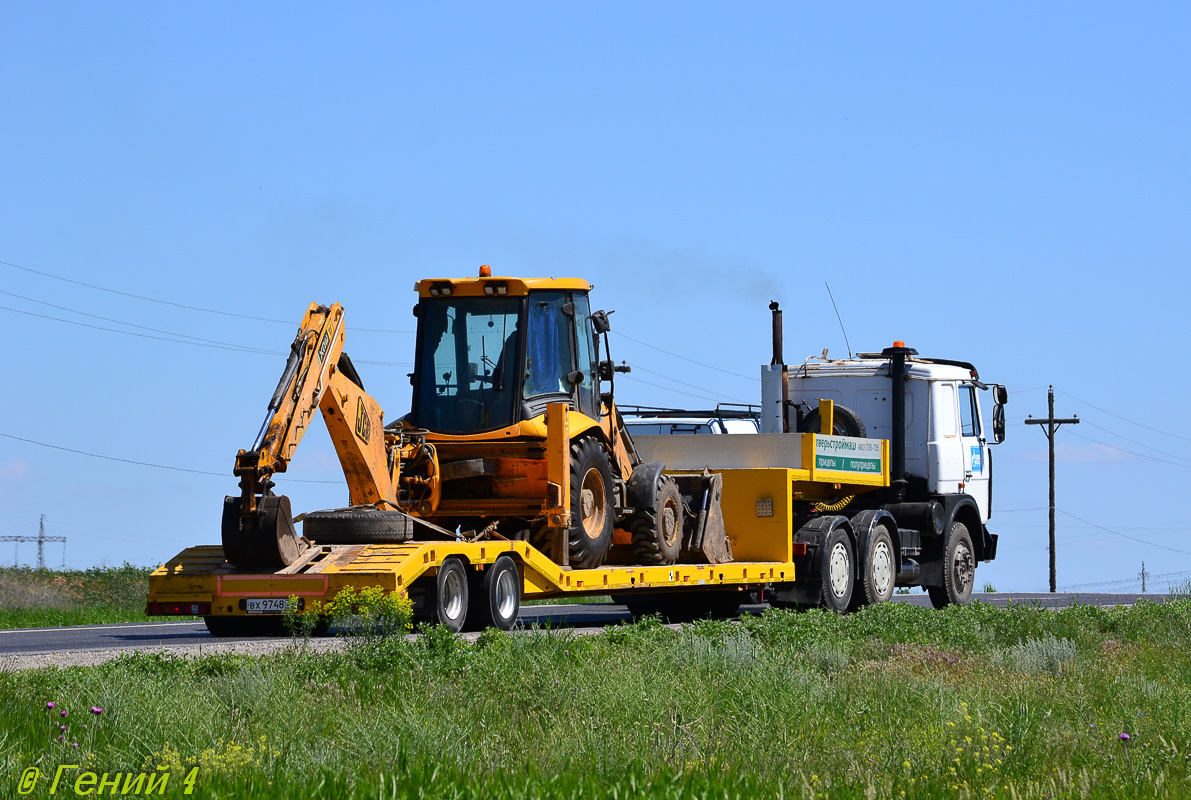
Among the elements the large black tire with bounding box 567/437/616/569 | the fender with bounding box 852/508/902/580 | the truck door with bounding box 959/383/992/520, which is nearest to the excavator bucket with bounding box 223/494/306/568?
the large black tire with bounding box 567/437/616/569

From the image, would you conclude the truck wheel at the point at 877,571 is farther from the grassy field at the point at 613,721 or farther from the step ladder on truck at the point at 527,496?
the grassy field at the point at 613,721

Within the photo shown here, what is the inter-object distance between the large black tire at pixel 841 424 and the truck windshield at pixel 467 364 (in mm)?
6414

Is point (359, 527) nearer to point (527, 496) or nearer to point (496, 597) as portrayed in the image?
point (496, 597)

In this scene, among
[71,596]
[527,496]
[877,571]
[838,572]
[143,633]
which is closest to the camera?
[527,496]

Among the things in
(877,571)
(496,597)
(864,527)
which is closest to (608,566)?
(496,597)

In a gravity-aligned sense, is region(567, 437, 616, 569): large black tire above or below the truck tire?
above

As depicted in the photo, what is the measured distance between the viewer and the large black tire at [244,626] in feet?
51.3

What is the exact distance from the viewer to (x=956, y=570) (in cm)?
2311

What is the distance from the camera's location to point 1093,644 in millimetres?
14492

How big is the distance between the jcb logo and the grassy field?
4260mm

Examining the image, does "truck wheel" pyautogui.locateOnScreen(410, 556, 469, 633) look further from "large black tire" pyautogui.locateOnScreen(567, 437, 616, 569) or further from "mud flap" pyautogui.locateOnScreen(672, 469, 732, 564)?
"mud flap" pyautogui.locateOnScreen(672, 469, 732, 564)

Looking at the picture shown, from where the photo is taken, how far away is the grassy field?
6566 mm

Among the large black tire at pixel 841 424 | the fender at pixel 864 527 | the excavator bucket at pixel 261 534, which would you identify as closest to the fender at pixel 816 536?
the fender at pixel 864 527

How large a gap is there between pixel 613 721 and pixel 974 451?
1608cm
